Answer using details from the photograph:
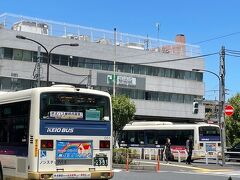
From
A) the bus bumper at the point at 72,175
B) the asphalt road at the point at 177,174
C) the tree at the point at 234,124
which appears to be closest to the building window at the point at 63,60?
the tree at the point at 234,124

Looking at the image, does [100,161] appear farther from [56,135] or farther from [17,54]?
[17,54]

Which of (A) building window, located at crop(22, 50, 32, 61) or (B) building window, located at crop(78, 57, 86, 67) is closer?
(A) building window, located at crop(22, 50, 32, 61)

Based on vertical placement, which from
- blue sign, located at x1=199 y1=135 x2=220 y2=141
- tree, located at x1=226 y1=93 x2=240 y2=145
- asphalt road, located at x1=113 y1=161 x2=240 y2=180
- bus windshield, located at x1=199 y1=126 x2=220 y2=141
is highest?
tree, located at x1=226 y1=93 x2=240 y2=145

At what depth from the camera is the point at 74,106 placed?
1448cm

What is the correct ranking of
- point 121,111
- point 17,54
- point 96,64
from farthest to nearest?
point 96,64 → point 17,54 → point 121,111

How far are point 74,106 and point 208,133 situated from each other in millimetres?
28872

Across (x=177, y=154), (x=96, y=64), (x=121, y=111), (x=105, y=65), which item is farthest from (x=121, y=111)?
(x=177, y=154)

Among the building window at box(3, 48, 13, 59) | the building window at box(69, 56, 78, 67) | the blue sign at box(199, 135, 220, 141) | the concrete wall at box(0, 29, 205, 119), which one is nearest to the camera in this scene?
the blue sign at box(199, 135, 220, 141)

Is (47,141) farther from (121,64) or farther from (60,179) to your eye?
(121,64)

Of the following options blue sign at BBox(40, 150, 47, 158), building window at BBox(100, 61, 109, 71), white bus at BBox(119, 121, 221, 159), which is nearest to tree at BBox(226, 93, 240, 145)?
white bus at BBox(119, 121, 221, 159)

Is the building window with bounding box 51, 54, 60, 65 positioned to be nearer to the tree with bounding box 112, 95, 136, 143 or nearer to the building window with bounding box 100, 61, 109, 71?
the building window with bounding box 100, 61, 109, 71

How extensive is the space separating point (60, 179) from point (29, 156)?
1058 millimetres

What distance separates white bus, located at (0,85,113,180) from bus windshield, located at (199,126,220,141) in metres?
27.6

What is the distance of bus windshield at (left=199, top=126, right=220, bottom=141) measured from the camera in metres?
41.6
